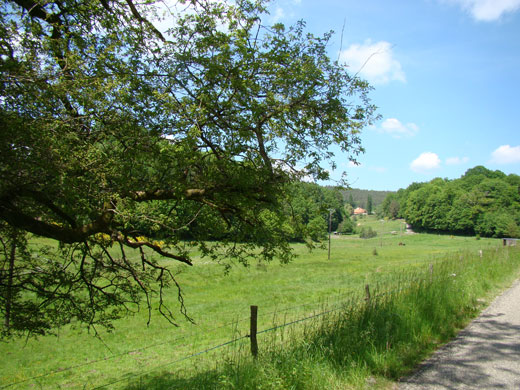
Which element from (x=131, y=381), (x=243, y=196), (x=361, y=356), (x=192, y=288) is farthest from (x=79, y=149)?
(x=192, y=288)

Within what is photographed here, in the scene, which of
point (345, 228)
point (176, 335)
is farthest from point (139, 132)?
point (345, 228)

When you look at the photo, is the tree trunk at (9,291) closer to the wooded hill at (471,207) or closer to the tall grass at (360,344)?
the tall grass at (360,344)

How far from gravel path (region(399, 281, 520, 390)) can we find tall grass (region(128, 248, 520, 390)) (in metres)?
0.25

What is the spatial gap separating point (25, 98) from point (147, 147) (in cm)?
158

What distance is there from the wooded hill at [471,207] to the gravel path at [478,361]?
85.1m

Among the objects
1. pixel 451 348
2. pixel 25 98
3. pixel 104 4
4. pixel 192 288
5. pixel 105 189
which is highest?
pixel 104 4

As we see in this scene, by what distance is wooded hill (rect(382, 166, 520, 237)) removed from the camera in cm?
8800

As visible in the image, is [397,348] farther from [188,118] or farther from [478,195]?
[478,195]

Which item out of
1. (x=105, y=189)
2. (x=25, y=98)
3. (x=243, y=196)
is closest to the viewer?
(x=25, y=98)

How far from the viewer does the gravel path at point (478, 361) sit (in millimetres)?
4777

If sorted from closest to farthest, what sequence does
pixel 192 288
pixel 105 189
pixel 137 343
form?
pixel 105 189, pixel 137 343, pixel 192 288

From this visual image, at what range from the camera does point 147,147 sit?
5164mm

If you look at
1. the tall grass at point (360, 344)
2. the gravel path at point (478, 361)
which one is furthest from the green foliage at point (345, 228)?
the gravel path at point (478, 361)

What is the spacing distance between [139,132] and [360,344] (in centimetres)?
458
